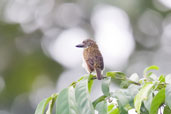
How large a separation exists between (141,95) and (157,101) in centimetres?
12

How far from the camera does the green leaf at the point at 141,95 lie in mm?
2098

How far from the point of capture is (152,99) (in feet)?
7.20

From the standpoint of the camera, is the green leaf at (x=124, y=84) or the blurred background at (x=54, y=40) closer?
the green leaf at (x=124, y=84)

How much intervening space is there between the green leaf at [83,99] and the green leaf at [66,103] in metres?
0.03

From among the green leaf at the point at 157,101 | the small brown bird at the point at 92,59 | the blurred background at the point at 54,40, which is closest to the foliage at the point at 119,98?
the green leaf at the point at 157,101

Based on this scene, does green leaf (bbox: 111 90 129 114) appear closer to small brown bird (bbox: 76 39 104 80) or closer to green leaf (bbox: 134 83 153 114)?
green leaf (bbox: 134 83 153 114)

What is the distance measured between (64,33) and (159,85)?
50.3 feet

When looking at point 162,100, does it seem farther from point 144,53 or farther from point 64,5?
point 64,5

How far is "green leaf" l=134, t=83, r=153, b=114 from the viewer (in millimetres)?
2098

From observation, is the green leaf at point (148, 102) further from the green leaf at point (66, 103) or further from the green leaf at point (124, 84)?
the green leaf at point (66, 103)

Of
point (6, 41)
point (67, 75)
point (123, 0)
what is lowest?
point (67, 75)

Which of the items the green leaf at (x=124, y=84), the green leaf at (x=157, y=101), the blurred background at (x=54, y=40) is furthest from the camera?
the blurred background at (x=54, y=40)

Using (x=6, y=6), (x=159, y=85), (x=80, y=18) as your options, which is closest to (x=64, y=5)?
(x=80, y=18)

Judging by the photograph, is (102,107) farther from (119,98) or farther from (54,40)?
(54,40)
